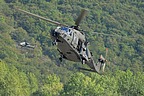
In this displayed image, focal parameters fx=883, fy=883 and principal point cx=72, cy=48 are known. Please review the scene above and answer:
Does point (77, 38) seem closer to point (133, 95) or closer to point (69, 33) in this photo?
point (69, 33)

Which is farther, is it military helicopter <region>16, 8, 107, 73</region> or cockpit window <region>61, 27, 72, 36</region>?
cockpit window <region>61, 27, 72, 36</region>

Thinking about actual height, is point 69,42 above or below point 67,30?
below

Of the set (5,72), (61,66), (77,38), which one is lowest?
(61,66)

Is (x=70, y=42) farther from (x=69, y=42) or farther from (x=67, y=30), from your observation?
(x=67, y=30)

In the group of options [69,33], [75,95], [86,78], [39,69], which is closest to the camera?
[69,33]

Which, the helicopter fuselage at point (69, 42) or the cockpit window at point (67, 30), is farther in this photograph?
the cockpit window at point (67, 30)

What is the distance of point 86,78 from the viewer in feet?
412

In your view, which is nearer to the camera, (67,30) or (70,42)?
(70,42)

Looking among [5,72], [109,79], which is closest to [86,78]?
[109,79]

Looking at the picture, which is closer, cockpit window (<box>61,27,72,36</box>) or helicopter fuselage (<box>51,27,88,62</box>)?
helicopter fuselage (<box>51,27,88,62</box>)

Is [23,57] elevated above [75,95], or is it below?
below

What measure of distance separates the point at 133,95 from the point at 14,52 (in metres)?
72.8

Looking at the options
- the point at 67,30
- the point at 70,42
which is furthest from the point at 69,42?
the point at 67,30

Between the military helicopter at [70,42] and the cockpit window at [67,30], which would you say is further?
the cockpit window at [67,30]
